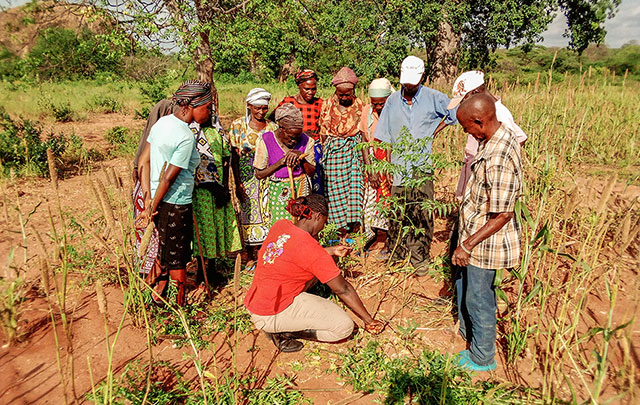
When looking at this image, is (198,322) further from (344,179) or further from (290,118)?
(344,179)

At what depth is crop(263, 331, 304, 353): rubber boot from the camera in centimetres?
265

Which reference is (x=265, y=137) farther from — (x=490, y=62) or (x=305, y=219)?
(x=490, y=62)

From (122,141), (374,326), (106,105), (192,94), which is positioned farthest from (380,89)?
(106,105)

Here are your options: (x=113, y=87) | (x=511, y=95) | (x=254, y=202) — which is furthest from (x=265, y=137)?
(x=113, y=87)

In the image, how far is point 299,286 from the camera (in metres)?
2.59

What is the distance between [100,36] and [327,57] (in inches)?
477

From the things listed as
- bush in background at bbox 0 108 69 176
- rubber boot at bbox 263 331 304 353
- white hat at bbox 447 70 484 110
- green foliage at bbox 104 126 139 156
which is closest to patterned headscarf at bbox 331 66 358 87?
white hat at bbox 447 70 484 110

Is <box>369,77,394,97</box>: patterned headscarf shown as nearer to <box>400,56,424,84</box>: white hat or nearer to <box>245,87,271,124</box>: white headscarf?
<box>400,56,424,84</box>: white hat

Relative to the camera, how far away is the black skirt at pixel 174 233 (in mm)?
2732

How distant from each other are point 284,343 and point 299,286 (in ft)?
1.35

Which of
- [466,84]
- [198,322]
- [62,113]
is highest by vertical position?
[62,113]

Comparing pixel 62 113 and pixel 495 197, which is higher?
pixel 62 113

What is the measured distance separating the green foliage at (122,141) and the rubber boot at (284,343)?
18.4 feet

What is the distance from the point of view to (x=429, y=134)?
3283 mm
